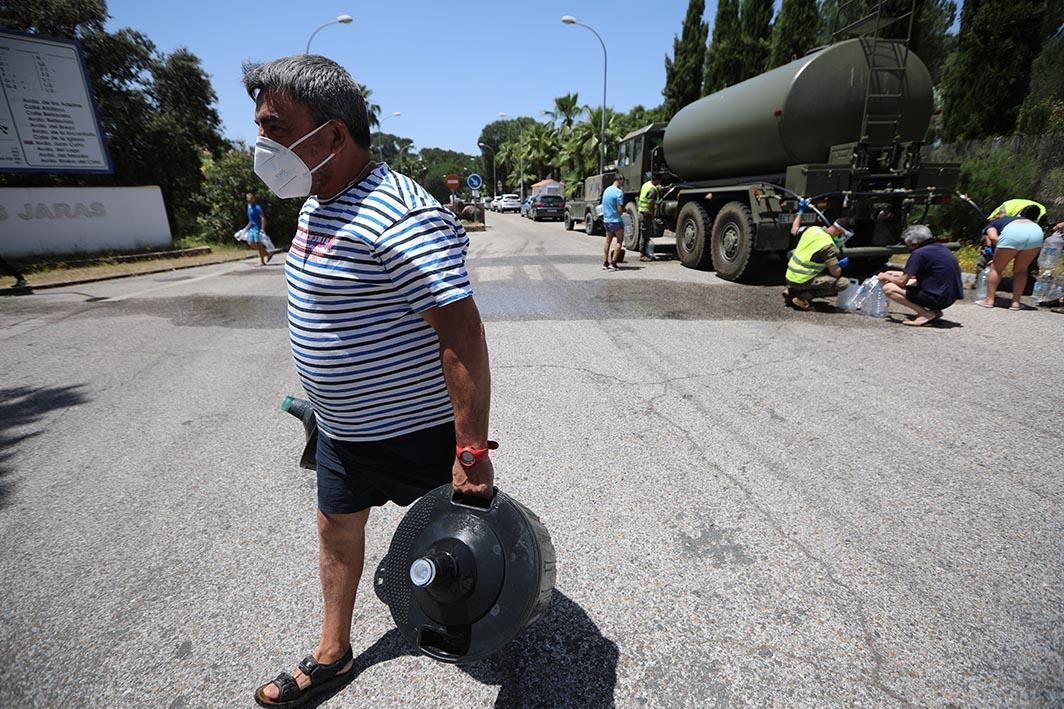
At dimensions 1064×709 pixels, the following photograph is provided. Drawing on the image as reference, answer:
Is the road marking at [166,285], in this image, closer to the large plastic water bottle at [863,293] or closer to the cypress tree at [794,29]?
the large plastic water bottle at [863,293]

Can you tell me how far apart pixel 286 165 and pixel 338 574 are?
1.28m

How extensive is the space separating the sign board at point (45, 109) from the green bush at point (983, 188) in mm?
20011

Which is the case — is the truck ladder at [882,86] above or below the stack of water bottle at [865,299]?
above

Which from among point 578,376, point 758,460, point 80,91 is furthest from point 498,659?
point 80,91

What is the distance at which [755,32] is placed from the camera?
2073 cm

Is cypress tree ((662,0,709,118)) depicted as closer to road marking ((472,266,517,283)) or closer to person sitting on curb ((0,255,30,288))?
road marking ((472,266,517,283))

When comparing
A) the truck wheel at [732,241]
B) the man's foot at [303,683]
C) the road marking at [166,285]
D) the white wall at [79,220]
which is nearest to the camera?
the man's foot at [303,683]

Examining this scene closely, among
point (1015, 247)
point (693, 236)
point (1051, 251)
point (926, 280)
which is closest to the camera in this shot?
point (926, 280)

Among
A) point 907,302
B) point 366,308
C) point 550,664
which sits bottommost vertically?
point 550,664

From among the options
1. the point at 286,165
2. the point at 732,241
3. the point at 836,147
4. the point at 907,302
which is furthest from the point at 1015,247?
the point at 286,165

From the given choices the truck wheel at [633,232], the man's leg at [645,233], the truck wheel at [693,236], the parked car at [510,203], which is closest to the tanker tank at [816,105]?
the truck wheel at [693,236]

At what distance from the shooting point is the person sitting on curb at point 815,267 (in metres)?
6.41

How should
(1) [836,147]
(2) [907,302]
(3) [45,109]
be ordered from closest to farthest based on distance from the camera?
(2) [907,302] < (1) [836,147] < (3) [45,109]

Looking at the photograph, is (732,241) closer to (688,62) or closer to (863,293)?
(863,293)
